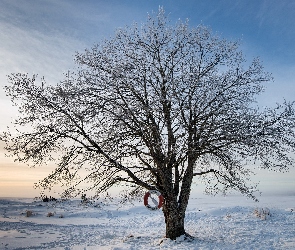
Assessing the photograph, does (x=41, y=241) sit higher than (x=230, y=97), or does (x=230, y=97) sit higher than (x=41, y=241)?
(x=230, y=97)

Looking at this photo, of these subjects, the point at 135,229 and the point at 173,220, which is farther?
the point at 135,229

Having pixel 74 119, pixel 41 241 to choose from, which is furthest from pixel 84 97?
pixel 41 241

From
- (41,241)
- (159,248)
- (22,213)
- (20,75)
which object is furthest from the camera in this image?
(22,213)

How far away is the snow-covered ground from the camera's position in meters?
11.4

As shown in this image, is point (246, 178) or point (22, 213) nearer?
point (246, 178)

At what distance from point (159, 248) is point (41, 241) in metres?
5.88

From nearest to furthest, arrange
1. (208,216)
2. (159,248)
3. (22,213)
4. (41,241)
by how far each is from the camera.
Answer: (159,248) → (41,241) → (208,216) → (22,213)

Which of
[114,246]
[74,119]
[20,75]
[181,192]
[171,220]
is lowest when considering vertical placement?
[114,246]

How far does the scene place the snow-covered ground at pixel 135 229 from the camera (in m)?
11.4

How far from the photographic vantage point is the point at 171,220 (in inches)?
460

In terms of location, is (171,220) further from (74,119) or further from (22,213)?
(22,213)

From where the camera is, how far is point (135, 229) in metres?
16.9

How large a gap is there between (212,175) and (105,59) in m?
6.53

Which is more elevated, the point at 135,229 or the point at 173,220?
the point at 173,220
